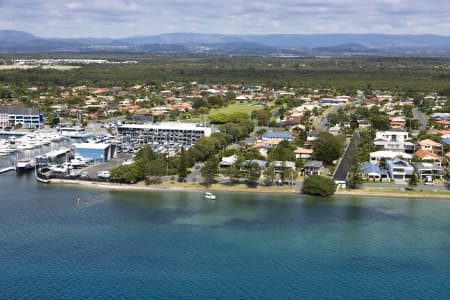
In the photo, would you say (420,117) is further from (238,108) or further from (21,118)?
(21,118)

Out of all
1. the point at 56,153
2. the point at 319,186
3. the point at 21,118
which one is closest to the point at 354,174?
the point at 319,186

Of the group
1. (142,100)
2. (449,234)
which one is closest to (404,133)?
(449,234)

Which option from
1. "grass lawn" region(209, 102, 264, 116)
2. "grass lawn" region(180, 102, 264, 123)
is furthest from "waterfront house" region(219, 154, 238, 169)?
"grass lawn" region(209, 102, 264, 116)

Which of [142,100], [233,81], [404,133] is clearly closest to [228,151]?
[404,133]

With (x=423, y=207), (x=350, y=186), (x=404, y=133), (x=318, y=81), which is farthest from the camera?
(x=318, y=81)

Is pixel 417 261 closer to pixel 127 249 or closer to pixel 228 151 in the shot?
pixel 127 249

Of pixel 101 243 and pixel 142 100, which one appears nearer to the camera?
pixel 101 243

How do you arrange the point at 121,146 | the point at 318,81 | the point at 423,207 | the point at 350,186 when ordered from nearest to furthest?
the point at 423,207
the point at 350,186
the point at 121,146
the point at 318,81
